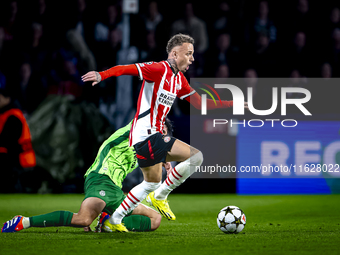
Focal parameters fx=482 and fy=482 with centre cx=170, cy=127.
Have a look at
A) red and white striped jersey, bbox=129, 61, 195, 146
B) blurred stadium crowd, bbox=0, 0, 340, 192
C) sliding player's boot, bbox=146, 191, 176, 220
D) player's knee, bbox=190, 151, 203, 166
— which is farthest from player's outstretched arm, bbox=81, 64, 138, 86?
blurred stadium crowd, bbox=0, 0, 340, 192

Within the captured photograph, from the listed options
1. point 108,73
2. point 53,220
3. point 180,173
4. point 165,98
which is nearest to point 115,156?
point 180,173

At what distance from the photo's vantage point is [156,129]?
485cm

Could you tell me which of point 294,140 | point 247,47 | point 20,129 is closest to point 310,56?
point 247,47

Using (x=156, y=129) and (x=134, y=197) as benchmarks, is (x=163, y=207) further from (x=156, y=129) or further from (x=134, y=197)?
(x=156, y=129)

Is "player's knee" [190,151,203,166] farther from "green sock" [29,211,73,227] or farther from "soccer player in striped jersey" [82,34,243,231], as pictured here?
"green sock" [29,211,73,227]

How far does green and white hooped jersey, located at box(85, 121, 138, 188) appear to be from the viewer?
5.09 meters

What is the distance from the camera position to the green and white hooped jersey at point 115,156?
5086mm

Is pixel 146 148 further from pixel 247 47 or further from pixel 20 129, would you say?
pixel 247 47

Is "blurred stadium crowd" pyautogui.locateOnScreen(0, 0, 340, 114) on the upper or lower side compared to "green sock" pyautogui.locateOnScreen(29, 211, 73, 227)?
upper

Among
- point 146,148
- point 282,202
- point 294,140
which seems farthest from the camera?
point 294,140

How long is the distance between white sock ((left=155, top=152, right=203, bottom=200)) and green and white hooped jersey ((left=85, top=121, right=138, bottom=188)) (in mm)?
472

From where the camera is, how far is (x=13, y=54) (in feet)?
32.7

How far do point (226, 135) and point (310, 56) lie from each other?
9.56ft

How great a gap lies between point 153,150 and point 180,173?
0.48 metres
